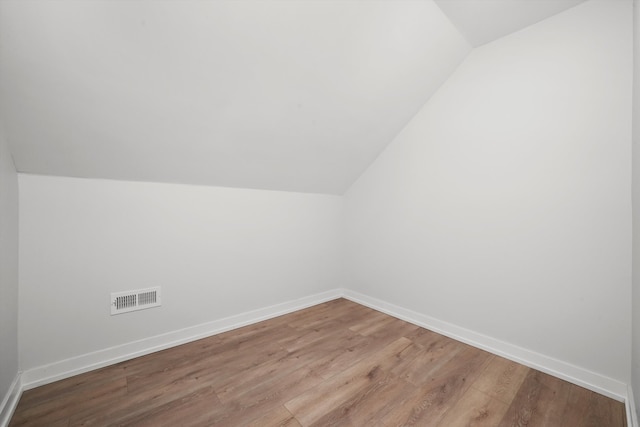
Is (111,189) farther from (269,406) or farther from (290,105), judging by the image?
(269,406)

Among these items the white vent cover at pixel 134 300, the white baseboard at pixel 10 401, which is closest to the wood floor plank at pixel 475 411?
the white vent cover at pixel 134 300

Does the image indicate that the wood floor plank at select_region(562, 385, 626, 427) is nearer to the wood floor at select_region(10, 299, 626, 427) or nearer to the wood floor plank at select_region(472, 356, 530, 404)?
the wood floor at select_region(10, 299, 626, 427)

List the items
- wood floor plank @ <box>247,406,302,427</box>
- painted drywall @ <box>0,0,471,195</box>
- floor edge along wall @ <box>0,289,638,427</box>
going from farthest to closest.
A: floor edge along wall @ <box>0,289,638,427</box>, wood floor plank @ <box>247,406,302,427</box>, painted drywall @ <box>0,0,471,195</box>

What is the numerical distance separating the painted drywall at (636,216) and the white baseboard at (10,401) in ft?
9.67

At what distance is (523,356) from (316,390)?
1478 mm

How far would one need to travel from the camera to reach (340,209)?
3.26 meters

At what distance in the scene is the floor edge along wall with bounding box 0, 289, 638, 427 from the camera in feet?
4.96

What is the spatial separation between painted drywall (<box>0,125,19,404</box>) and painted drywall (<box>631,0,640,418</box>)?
298 cm

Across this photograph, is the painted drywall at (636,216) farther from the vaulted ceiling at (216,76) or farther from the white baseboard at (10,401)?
the white baseboard at (10,401)

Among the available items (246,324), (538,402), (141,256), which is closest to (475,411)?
(538,402)

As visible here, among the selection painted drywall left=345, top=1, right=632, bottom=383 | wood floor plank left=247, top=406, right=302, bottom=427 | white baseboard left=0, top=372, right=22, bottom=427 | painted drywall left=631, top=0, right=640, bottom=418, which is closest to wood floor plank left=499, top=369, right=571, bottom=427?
painted drywall left=345, top=1, right=632, bottom=383

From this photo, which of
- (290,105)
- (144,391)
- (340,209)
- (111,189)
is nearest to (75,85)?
(111,189)

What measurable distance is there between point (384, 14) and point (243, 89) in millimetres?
983

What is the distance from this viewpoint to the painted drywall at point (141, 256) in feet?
5.23
